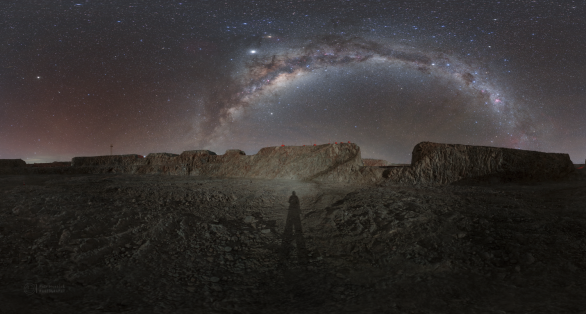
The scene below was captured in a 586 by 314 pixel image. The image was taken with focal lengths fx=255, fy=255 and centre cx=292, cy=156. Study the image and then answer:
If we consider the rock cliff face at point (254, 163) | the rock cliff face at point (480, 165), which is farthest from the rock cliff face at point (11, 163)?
the rock cliff face at point (480, 165)

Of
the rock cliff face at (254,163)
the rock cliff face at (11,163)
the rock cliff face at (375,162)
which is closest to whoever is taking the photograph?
the rock cliff face at (254,163)

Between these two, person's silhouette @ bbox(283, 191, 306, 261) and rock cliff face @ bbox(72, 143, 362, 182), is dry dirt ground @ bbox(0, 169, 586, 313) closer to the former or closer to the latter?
person's silhouette @ bbox(283, 191, 306, 261)

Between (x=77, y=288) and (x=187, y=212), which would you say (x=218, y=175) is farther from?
(x=77, y=288)

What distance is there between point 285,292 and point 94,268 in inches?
110

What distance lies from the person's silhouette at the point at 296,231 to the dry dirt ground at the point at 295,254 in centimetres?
5

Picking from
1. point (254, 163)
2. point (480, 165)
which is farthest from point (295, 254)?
point (254, 163)

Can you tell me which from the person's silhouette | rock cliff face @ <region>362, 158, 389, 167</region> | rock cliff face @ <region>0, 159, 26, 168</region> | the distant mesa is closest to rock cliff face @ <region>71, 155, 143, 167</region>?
the distant mesa

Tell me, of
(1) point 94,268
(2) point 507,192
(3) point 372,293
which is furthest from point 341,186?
(1) point 94,268

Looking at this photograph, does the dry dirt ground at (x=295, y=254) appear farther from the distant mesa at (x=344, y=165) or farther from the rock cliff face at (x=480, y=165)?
the distant mesa at (x=344, y=165)

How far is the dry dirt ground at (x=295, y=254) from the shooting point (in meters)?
3.06

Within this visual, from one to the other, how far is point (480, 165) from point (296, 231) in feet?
22.5

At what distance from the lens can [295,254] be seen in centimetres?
441

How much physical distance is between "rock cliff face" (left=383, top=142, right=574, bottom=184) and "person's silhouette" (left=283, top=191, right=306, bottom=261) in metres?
4.00

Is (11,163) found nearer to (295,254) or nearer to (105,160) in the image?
(105,160)
